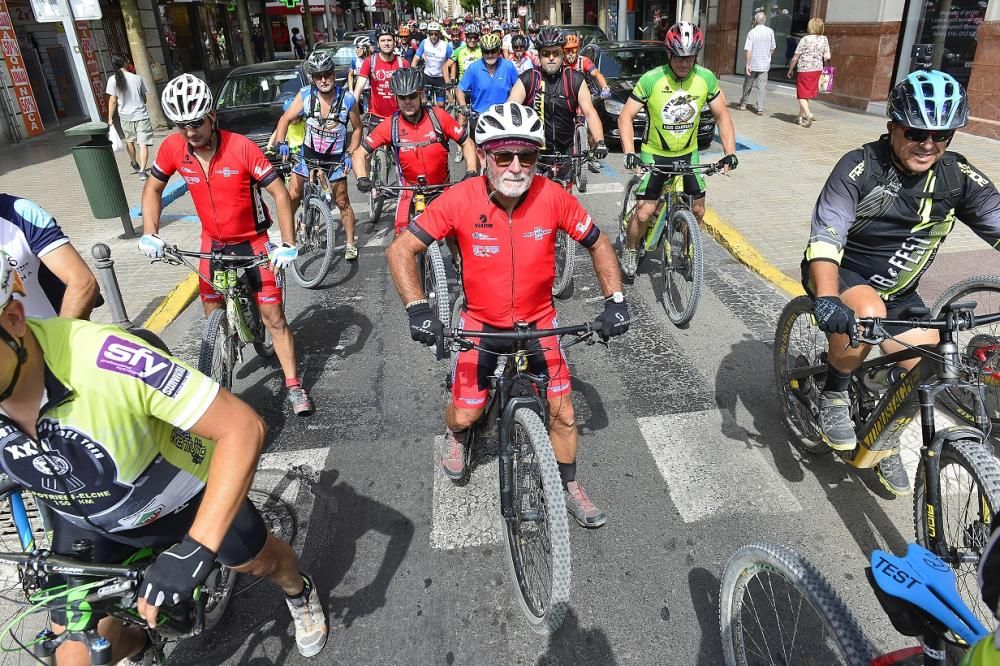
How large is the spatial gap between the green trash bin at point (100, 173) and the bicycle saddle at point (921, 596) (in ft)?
31.2

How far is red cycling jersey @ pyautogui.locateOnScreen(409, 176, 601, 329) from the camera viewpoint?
3363 millimetres

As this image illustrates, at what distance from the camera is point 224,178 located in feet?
15.4

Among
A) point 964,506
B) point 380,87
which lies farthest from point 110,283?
point 380,87

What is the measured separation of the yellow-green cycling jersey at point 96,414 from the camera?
6.21ft

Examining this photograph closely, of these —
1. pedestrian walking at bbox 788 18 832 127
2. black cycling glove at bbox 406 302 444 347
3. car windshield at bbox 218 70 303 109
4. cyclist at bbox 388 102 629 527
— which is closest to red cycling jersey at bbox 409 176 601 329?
cyclist at bbox 388 102 629 527

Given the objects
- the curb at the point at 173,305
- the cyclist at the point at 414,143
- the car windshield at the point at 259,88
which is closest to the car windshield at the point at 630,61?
the car windshield at the point at 259,88

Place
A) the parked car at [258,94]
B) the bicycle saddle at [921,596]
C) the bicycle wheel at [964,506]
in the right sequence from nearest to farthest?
the bicycle saddle at [921,596], the bicycle wheel at [964,506], the parked car at [258,94]

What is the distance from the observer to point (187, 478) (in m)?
2.35

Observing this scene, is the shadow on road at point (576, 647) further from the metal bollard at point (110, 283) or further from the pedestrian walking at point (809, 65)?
the pedestrian walking at point (809, 65)

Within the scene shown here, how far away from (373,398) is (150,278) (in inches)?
159

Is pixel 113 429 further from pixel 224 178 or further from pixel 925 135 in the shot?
pixel 925 135

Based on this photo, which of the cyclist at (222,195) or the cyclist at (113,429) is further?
the cyclist at (222,195)

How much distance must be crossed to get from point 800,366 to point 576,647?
250 cm

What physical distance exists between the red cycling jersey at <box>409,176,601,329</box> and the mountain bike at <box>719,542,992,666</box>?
1618mm
